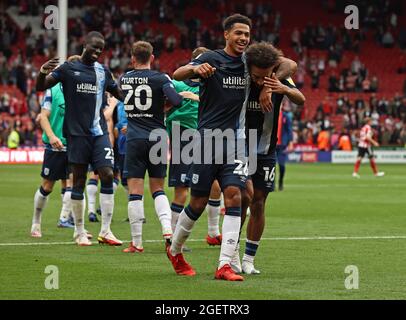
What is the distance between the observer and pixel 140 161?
12078 millimetres

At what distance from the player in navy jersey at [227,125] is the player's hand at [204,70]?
0.09 metres

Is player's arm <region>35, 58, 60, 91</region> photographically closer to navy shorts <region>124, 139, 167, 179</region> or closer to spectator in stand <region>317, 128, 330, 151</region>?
navy shorts <region>124, 139, 167, 179</region>

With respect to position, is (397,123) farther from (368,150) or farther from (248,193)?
(248,193)

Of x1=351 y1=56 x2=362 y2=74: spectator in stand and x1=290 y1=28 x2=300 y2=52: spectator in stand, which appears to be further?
x1=290 y1=28 x2=300 y2=52: spectator in stand

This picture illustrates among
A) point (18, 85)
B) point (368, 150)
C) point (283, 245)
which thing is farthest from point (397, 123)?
point (283, 245)

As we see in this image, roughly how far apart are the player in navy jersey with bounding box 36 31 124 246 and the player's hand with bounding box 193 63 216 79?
326 centimetres

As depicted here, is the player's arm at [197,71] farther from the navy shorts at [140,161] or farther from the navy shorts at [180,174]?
the navy shorts at [180,174]

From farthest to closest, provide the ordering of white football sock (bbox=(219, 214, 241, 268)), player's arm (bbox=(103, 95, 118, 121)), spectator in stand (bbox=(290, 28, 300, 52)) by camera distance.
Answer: spectator in stand (bbox=(290, 28, 300, 52))
player's arm (bbox=(103, 95, 118, 121))
white football sock (bbox=(219, 214, 241, 268))

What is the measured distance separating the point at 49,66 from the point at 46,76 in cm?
24

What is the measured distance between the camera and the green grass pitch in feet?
28.8

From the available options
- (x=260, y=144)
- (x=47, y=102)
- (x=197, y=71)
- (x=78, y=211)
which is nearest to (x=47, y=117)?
(x=47, y=102)

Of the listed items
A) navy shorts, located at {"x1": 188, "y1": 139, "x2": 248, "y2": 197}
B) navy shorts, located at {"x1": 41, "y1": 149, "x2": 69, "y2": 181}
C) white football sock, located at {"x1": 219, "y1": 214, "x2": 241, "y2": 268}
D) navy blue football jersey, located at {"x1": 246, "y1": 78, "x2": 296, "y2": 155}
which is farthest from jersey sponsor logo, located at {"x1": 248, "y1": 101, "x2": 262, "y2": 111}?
navy shorts, located at {"x1": 41, "y1": 149, "x2": 69, "y2": 181}

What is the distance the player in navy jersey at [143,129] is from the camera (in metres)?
11.9

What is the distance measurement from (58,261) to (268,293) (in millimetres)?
3186
